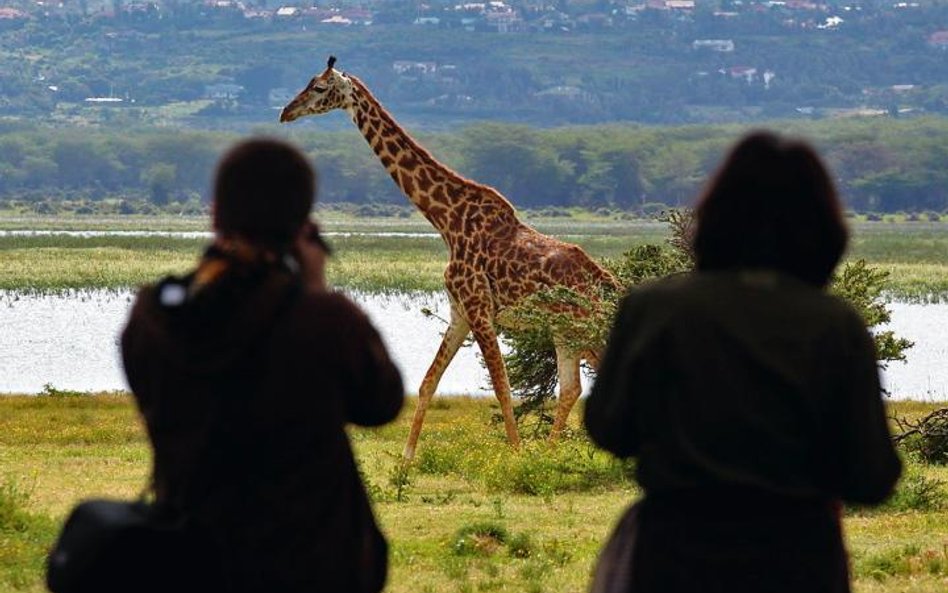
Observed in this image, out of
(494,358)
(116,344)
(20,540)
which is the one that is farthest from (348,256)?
(20,540)

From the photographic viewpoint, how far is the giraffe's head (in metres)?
17.9

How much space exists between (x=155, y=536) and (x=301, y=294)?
2.18ft

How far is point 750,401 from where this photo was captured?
5480 mm

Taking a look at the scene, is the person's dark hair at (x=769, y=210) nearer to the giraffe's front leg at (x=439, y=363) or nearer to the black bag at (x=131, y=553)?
the black bag at (x=131, y=553)

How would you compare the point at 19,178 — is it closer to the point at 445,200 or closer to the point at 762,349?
the point at 445,200

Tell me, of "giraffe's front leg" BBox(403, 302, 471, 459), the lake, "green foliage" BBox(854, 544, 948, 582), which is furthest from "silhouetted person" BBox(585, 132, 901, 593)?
the lake

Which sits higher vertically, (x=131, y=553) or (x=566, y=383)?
(x=131, y=553)

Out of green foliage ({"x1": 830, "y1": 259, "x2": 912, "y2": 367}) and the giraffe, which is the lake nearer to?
green foliage ({"x1": 830, "y1": 259, "x2": 912, "y2": 367})

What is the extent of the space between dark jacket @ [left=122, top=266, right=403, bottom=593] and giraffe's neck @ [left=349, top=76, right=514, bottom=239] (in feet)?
39.5

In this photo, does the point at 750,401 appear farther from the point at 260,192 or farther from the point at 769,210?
the point at 260,192

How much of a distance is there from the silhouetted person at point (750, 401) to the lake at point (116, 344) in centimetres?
2536

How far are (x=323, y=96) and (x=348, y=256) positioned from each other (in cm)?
4922

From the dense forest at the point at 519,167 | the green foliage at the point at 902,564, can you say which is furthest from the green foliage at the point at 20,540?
the dense forest at the point at 519,167

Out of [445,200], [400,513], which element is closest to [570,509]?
[400,513]
